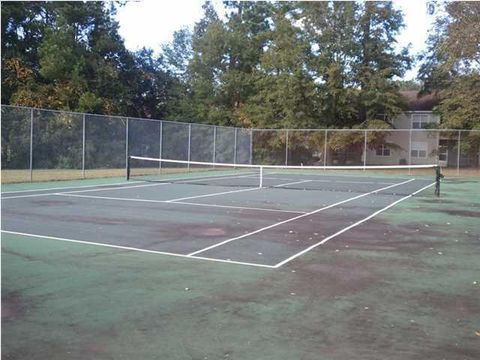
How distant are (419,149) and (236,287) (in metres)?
42.4

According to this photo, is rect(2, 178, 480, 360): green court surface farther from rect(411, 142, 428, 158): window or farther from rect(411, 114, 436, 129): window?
rect(411, 114, 436, 129): window

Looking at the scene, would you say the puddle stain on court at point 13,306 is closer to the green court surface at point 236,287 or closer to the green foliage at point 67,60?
the green court surface at point 236,287

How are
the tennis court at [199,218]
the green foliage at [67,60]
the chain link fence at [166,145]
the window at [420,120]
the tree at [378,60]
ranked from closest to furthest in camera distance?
the tennis court at [199,218]
the chain link fence at [166,145]
the green foliage at [67,60]
the tree at [378,60]
the window at [420,120]

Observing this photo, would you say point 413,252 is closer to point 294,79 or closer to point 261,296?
point 261,296

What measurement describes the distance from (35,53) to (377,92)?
24066 millimetres

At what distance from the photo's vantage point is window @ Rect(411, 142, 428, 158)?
44469 millimetres

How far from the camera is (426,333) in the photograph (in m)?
4.23

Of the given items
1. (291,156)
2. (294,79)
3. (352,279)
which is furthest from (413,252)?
(294,79)

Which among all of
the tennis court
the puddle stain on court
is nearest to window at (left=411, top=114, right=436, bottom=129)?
the tennis court

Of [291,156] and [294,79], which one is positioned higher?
[294,79]

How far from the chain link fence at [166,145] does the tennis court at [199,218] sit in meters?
4.68

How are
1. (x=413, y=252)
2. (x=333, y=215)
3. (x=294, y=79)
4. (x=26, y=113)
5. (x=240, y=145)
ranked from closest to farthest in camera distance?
(x=413, y=252)
(x=333, y=215)
(x=26, y=113)
(x=240, y=145)
(x=294, y=79)

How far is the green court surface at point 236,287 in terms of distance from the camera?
3.91 m

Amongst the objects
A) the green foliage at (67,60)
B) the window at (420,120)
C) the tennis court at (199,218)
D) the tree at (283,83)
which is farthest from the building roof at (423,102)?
the tennis court at (199,218)
